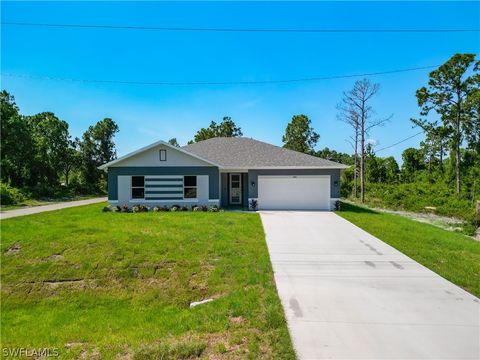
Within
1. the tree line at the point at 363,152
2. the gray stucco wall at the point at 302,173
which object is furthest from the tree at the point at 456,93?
the gray stucco wall at the point at 302,173

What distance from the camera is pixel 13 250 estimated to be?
28.7 feet

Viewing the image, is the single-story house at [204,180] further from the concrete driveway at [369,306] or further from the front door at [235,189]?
Answer: the concrete driveway at [369,306]

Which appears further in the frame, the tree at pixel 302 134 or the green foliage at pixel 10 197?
the tree at pixel 302 134

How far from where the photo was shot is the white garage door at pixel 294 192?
1670cm

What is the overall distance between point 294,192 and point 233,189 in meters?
4.10

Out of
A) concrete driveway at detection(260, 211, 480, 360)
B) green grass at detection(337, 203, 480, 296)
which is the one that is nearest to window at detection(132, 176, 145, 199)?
concrete driveway at detection(260, 211, 480, 360)

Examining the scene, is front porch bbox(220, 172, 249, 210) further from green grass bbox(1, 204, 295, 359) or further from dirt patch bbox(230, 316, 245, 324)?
dirt patch bbox(230, 316, 245, 324)

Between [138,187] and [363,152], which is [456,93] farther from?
[138,187]

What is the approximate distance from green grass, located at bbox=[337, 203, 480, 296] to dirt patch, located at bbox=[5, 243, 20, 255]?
1177 cm

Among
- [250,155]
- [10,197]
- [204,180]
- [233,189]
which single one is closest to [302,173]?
[250,155]

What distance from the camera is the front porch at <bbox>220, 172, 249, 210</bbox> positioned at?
18266 millimetres

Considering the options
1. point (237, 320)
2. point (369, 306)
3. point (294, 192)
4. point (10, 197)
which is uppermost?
point (294, 192)

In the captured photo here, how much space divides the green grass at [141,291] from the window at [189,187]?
5.24 meters

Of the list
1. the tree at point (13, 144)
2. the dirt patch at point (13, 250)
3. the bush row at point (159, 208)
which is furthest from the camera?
the tree at point (13, 144)
